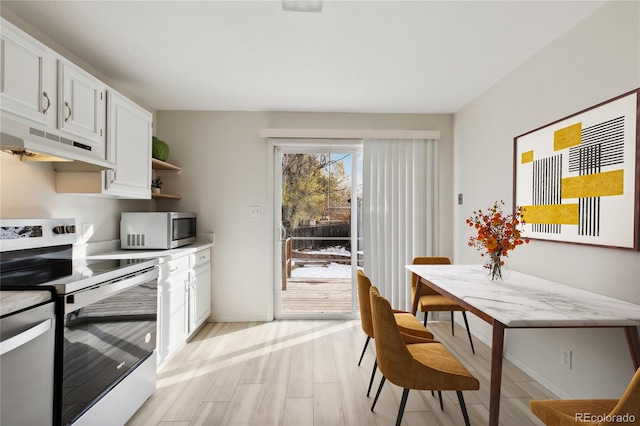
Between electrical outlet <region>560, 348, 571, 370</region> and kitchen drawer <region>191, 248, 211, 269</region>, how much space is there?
2975mm

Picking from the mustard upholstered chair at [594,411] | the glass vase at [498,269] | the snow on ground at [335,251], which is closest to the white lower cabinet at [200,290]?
the snow on ground at [335,251]

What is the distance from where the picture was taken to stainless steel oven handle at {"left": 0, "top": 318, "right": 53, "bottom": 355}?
113cm

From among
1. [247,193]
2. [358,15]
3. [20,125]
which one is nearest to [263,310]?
[247,193]

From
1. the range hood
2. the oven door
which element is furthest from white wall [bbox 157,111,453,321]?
the oven door

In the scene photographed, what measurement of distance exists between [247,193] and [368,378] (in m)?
2.26

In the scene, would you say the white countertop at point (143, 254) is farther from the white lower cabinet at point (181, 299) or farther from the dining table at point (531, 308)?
the dining table at point (531, 308)

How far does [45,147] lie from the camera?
1612mm

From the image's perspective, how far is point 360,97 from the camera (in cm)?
317

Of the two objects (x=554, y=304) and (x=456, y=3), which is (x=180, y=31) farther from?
(x=554, y=304)

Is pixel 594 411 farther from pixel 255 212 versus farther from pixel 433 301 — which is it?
pixel 255 212

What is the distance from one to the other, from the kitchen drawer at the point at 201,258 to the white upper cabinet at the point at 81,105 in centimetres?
125

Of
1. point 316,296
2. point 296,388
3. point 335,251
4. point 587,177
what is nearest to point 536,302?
point 587,177

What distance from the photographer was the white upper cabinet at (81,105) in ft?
6.00

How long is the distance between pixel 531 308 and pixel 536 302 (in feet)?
0.46
